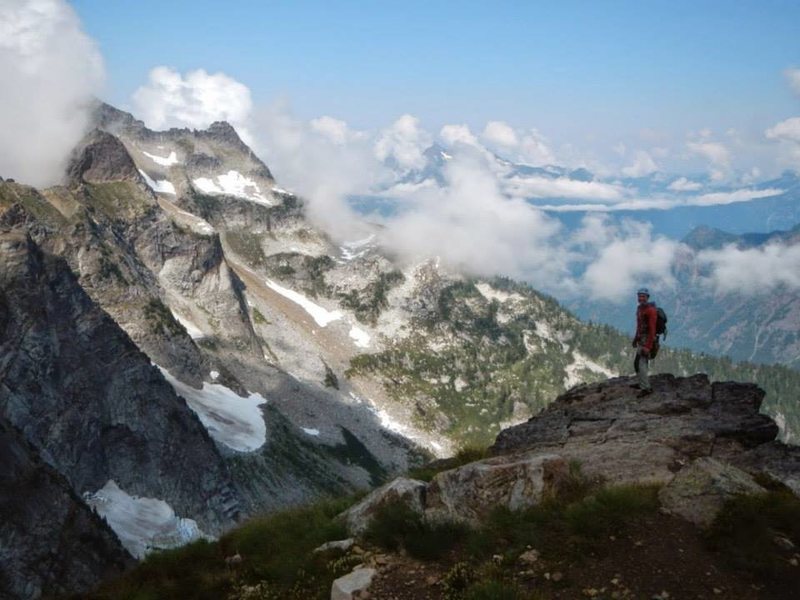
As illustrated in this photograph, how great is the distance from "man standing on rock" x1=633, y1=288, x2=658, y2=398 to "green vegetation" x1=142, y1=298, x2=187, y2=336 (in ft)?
379

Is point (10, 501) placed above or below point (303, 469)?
above

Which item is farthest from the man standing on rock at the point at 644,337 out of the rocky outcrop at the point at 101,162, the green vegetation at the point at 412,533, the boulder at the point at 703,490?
the rocky outcrop at the point at 101,162

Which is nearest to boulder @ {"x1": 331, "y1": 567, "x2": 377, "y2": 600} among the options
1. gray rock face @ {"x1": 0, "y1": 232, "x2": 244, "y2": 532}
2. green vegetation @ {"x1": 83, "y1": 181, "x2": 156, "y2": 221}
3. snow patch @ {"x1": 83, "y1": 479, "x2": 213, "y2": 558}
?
snow patch @ {"x1": 83, "y1": 479, "x2": 213, "y2": 558}

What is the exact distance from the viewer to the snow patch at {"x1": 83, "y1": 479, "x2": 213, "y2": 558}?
67.0 meters

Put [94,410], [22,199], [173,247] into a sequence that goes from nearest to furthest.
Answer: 1. [94,410]
2. [22,199]
3. [173,247]

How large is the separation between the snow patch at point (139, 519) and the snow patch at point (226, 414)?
29120mm

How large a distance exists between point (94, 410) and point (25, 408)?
15.6 m

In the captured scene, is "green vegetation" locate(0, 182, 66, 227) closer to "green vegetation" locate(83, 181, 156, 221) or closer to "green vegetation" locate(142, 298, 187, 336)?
"green vegetation" locate(142, 298, 187, 336)

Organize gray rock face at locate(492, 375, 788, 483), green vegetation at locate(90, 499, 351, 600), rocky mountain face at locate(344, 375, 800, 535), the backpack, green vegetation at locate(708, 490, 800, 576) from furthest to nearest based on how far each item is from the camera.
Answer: the backpack, gray rock face at locate(492, 375, 788, 483), rocky mountain face at locate(344, 375, 800, 535), green vegetation at locate(90, 499, 351, 600), green vegetation at locate(708, 490, 800, 576)

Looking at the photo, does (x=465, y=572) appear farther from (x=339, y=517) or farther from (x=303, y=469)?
(x=303, y=469)

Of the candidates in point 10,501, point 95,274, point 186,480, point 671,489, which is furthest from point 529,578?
point 95,274

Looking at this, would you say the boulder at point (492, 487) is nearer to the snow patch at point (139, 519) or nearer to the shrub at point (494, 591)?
the shrub at point (494, 591)

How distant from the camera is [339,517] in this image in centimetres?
1725

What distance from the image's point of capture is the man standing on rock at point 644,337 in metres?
25.8
